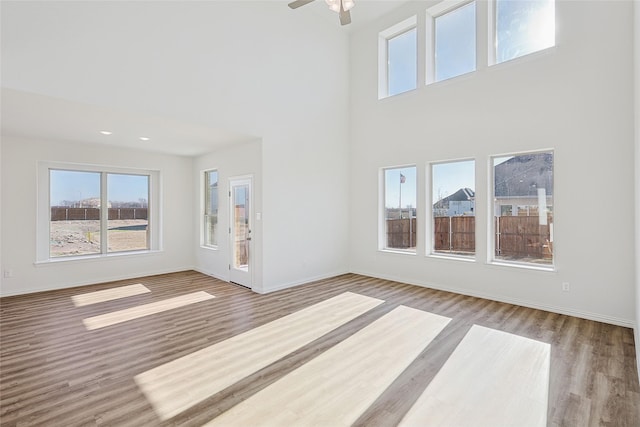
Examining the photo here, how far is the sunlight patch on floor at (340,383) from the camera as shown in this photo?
2105 mm

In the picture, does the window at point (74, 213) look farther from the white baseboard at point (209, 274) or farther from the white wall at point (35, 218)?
the white baseboard at point (209, 274)

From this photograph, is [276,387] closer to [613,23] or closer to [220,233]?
[220,233]

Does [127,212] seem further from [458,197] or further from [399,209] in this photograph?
[458,197]

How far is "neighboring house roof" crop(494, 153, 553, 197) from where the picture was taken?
4305 mm

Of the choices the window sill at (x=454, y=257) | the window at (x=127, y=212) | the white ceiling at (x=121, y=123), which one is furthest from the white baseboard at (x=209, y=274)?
the window sill at (x=454, y=257)

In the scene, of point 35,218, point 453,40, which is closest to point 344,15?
point 453,40

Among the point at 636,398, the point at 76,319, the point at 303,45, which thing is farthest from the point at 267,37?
the point at 636,398

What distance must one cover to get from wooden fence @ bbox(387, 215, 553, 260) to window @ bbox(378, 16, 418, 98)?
265cm

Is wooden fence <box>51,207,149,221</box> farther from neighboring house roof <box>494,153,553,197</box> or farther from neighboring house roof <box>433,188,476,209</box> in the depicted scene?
neighboring house roof <box>494,153,553,197</box>

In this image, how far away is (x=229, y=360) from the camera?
2881 millimetres

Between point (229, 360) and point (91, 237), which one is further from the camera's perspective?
point (91, 237)

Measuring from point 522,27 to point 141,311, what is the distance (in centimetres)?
689

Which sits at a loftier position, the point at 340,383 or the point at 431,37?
the point at 431,37

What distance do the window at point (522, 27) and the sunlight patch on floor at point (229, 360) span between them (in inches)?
176
